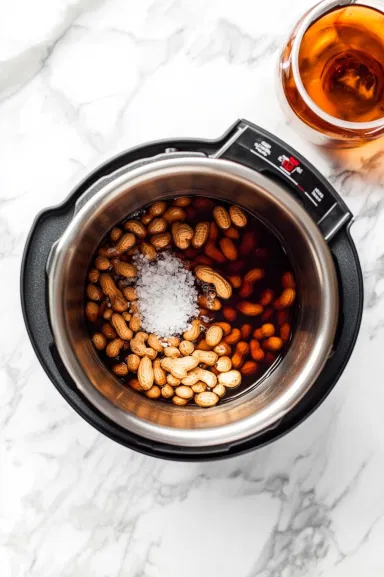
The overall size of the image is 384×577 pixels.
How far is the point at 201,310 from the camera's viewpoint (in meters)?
0.88

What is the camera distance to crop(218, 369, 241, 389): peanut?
2.85 ft

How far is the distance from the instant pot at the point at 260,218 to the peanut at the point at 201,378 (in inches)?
1.3

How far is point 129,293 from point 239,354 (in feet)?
0.52

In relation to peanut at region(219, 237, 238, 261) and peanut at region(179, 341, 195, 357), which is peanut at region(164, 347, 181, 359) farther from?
peanut at region(219, 237, 238, 261)

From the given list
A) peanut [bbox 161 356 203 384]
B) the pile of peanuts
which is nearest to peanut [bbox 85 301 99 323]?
the pile of peanuts

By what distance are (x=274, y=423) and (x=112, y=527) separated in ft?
1.06

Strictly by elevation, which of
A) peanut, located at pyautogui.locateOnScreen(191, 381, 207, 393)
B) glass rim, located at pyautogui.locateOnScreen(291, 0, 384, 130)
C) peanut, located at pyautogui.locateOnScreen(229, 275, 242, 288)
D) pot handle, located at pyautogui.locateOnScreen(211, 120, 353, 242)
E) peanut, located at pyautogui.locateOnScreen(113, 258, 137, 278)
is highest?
glass rim, located at pyautogui.locateOnScreen(291, 0, 384, 130)

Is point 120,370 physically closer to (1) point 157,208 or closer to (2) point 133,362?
(2) point 133,362

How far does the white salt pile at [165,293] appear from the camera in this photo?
0.86m

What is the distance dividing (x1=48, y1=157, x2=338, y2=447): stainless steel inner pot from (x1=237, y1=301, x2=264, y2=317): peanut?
0.20 feet

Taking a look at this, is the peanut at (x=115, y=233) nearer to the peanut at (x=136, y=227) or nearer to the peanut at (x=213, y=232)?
the peanut at (x=136, y=227)

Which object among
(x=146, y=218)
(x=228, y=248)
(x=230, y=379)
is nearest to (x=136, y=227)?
(x=146, y=218)

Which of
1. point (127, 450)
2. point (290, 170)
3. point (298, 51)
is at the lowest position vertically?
point (127, 450)

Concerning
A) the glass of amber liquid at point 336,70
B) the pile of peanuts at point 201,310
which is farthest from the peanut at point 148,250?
the glass of amber liquid at point 336,70
